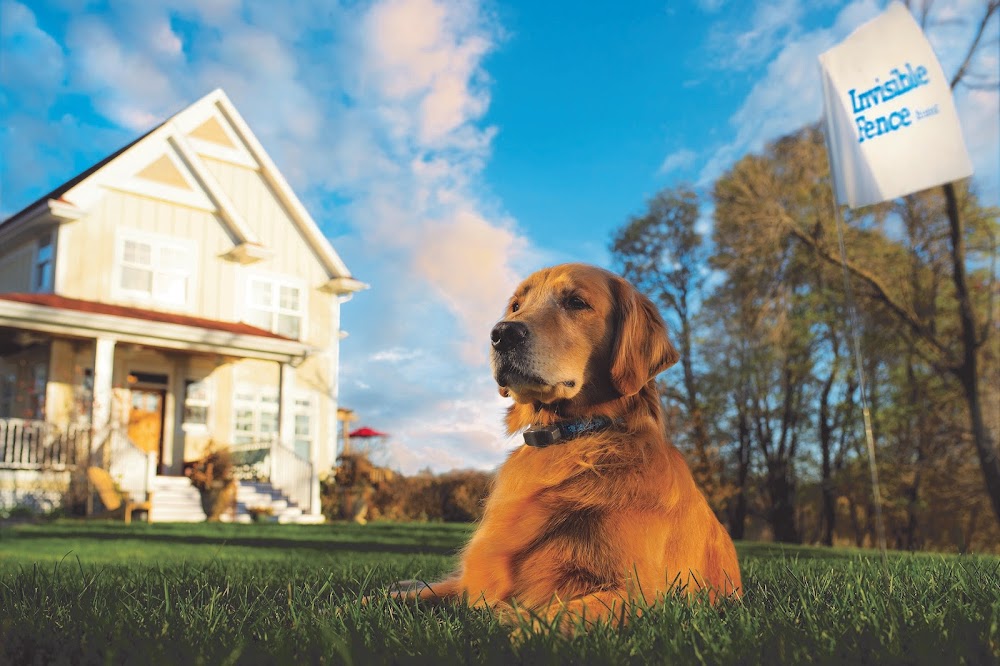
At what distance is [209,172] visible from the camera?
20156 millimetres

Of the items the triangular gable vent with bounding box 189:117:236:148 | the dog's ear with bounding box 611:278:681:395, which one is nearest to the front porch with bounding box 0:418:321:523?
the triangular gable vent with bounding box 189:117:236:148

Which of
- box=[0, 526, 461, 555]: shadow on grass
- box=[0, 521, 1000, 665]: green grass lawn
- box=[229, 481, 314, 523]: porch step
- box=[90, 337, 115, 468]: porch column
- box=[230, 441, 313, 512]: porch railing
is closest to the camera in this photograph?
box=[0, 521, 1000, 665]: green grass lawn

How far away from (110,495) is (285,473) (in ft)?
13.9

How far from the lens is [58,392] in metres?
17.2

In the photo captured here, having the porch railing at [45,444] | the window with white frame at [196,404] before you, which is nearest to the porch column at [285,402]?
the window with white frame at [196,404]

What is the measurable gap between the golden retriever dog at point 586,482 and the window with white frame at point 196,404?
58.2 feet

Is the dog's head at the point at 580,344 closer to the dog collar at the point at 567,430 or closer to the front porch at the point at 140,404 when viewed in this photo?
the dog collar at the point at 567,430

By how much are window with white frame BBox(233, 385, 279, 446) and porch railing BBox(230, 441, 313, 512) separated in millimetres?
923

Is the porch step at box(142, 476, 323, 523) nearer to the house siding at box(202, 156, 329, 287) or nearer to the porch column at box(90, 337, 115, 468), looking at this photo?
the porch column at box(90, 337, 115, 468)

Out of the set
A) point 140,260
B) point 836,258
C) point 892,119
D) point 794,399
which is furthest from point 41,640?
point 794,399

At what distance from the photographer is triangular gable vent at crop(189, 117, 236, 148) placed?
824 inches

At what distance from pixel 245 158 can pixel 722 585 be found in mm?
21382

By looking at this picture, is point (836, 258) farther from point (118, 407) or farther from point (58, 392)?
point (58, 392)


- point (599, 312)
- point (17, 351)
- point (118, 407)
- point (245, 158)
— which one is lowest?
point (599, 312)
